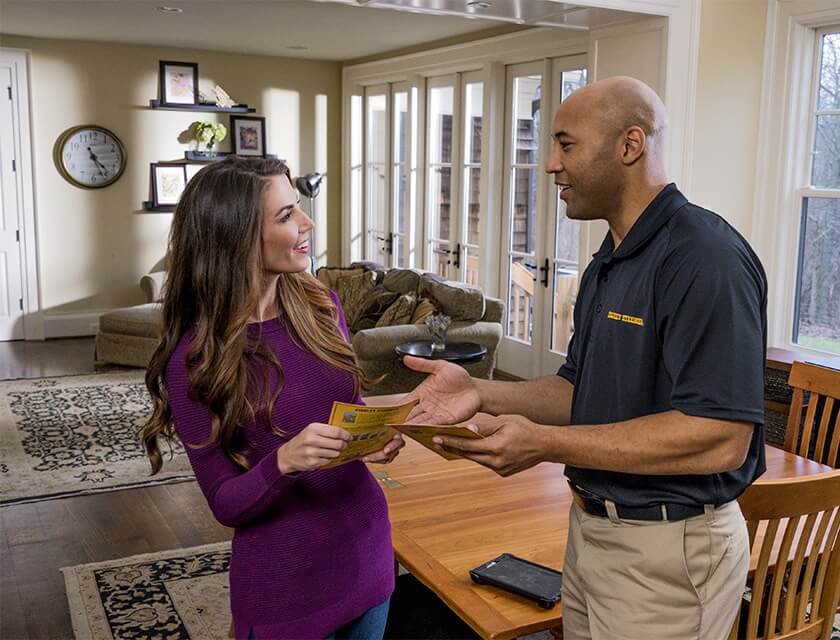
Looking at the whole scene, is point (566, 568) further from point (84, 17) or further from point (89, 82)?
point (89, 82)

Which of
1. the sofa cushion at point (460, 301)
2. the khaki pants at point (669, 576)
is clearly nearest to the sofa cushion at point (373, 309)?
the sofa cushion at point (460, 301)

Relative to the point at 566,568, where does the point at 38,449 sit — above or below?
below

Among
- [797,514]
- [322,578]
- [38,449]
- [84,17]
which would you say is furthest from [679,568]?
[84,17]

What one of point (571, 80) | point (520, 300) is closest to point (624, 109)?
point (571, 80)

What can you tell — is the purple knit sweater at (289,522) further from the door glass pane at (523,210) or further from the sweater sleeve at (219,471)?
the door glass pane at (523,210)

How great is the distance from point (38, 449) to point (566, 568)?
14.1 feet

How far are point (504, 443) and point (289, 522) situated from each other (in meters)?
0.39

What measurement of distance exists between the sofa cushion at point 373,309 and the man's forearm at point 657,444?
16.7ft

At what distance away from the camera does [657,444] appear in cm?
148

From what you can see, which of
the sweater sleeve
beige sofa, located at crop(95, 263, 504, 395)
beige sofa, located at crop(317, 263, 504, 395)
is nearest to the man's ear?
the sweater sleeve

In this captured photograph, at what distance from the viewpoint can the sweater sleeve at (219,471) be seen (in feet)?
4.85

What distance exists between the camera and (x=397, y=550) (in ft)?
6.79

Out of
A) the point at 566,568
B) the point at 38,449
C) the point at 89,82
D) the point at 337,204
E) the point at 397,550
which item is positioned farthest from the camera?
the point at 337,204

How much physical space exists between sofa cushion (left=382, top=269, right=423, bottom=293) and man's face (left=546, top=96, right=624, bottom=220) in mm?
4813
